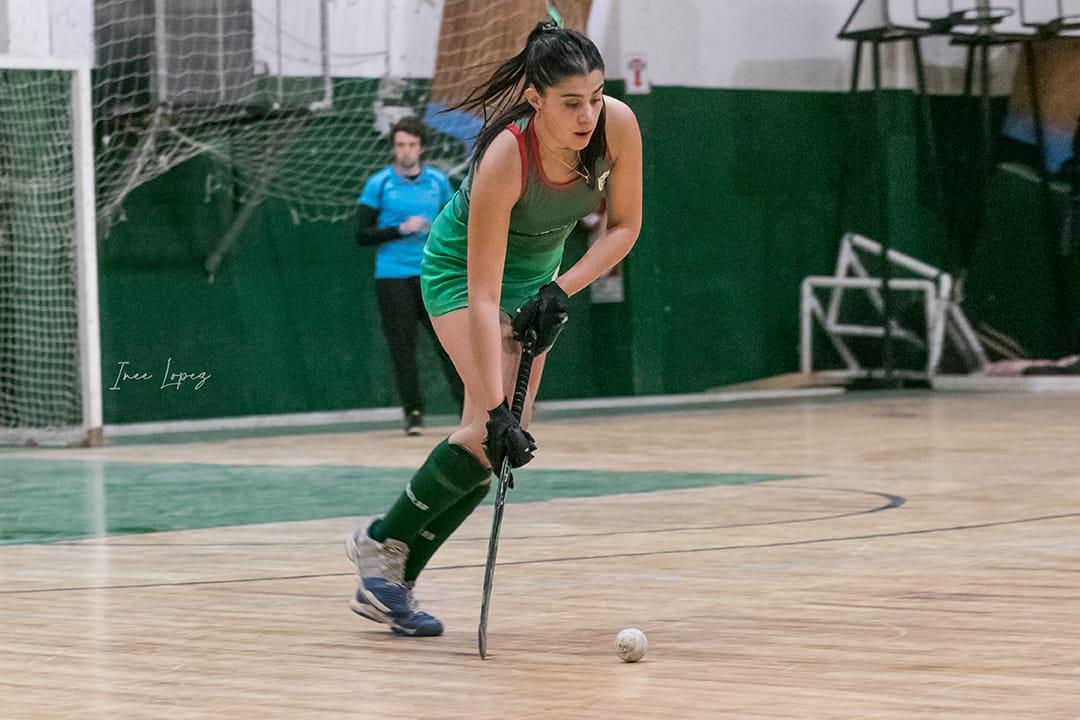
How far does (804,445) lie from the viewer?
371 inches

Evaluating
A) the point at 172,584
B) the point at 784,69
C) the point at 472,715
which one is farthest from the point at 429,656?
the point at 784,69

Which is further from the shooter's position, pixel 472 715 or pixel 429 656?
pixel 429 656

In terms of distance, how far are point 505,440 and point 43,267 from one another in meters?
7.05

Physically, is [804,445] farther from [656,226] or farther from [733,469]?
[656,226]

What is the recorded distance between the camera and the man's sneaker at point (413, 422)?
10.6 m

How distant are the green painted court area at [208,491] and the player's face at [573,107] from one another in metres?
3.05

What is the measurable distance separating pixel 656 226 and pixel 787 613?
8.98m

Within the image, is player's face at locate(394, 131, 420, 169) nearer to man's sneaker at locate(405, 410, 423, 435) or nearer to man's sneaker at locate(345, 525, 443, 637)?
man's sneaker at locate(405, 410, 423, 435)

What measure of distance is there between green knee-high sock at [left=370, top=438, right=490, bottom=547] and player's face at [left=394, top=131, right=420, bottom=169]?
600 cm

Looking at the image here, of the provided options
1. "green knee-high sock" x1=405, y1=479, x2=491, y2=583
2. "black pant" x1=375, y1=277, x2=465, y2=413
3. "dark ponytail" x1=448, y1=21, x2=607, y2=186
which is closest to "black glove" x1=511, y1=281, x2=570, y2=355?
"dark ponytail" x1=448, y1=21, x2=607, y2=186

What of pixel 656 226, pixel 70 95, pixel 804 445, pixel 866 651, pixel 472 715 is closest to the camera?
pixel 472 715

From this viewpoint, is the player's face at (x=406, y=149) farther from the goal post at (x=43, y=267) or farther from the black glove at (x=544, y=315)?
the black glove at (x=544, y=315)

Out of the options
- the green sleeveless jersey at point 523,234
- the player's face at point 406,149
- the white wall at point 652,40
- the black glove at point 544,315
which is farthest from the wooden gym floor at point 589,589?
the white wall at point 652,40

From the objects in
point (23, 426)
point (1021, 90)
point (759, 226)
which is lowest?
point (23, 426)
